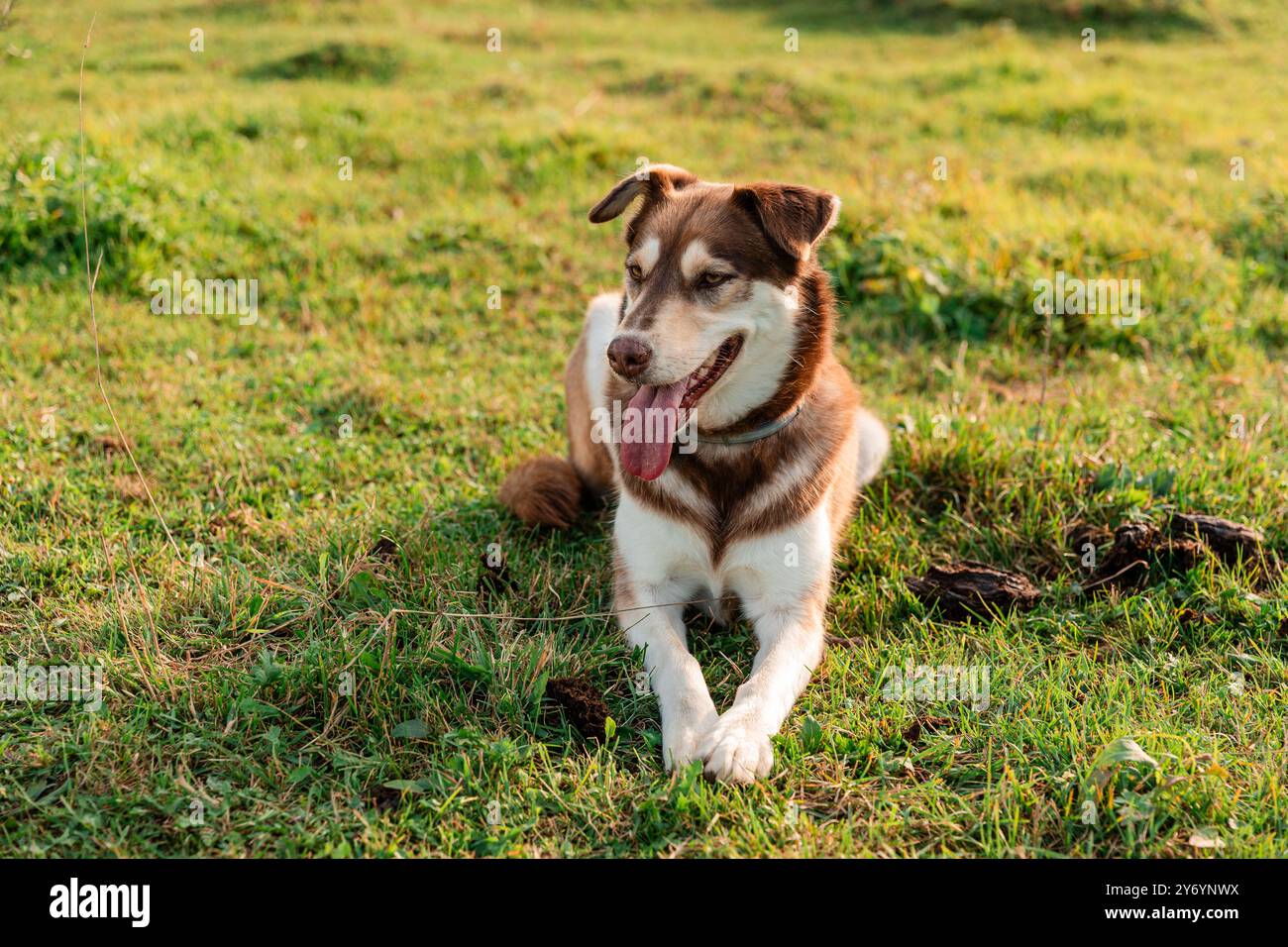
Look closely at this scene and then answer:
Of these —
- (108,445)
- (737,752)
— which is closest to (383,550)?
(108,445)

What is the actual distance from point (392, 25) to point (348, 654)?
43.6 feet

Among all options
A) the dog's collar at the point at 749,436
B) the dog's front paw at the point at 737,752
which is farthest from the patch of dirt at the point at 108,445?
the dog's front paw at the point at 737,752

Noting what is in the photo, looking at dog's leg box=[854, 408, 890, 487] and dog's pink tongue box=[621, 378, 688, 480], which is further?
dog's leg box=[854, 408, 890, 487]

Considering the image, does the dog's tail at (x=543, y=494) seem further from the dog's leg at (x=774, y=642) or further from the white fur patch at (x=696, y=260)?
the white fur patch at (x=696, y=260)

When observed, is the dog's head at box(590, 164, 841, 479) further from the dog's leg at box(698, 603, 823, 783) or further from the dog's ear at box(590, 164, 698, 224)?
the dog's leg at box(698, 603, 823, 783)

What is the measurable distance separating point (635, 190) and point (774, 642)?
1787mm

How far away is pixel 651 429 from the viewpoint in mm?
3641

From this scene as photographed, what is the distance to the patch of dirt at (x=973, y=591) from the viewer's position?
3.99 metres

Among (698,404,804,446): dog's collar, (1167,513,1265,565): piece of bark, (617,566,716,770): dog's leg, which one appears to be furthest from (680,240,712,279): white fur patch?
(1167,513,1265,565): piece of bark

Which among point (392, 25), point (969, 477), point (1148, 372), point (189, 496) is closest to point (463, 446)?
point (189, 496)

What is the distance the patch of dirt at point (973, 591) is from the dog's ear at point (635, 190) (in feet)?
5.97

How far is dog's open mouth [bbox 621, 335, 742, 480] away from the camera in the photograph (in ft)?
11.9

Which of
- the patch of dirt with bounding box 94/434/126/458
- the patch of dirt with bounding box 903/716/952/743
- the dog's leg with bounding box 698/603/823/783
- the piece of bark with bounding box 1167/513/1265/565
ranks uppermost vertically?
the patch of dirt with bounding box 94/434/126/458

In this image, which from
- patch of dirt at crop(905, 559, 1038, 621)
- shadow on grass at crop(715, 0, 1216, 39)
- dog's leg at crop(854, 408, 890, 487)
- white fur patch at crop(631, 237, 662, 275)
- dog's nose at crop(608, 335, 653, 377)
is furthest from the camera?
shadow on grass at crop(715, 0, 1216, 39)
